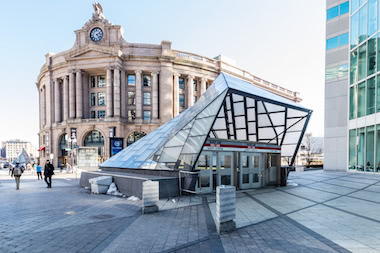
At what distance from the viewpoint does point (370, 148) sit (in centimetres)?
2431

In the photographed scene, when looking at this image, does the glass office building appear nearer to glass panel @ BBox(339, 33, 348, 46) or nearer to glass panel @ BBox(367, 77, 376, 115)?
glass panel @ BBox(367, 77, 376, 115)

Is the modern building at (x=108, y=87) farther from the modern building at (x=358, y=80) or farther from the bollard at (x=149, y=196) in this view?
the bollard at (x=149, y=196)

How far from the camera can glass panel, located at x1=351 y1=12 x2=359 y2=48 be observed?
2735cm

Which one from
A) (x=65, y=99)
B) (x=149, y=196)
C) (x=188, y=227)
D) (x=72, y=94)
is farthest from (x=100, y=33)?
(x=188, y=227)

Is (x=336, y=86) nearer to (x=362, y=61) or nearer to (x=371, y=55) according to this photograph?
(x=362, y=61)

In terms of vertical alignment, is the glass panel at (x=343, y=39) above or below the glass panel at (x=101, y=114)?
above

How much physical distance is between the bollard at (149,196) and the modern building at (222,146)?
7.77 feet

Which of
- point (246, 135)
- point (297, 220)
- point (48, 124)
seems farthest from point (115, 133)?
point (297, 220)

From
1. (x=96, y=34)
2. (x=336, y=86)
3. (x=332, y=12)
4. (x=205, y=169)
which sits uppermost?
(x=96, y=34)

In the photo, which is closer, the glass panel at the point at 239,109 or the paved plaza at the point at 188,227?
the paved plaza at the point at 188,227

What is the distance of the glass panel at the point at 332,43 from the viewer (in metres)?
30.8

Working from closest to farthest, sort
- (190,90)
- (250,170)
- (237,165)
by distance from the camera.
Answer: (237,165) → (250,170) → (190,90)

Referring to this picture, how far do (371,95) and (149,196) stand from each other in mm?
28399

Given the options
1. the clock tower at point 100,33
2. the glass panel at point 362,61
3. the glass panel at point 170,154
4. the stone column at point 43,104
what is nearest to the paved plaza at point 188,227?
the glass panel at point 170,154
